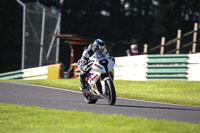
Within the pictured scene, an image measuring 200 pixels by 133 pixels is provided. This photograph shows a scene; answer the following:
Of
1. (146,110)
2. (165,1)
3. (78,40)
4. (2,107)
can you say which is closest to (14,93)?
(2,107)

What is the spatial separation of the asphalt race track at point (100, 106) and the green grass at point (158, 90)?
55.1 inches

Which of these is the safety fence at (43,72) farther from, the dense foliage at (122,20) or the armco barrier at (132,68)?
the dense foliage at (122,20)

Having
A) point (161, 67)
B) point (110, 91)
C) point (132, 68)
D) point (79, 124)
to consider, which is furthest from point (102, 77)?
point (132, 68)

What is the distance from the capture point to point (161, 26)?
2235 inches

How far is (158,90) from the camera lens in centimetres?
1548

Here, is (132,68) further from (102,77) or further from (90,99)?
(102,77)

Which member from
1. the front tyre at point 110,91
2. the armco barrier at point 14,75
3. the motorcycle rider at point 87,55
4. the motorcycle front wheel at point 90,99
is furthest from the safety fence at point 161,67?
the front tyre at point 110,91

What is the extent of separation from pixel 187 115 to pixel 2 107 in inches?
151

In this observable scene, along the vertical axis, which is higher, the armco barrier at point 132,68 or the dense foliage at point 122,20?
the dense foliage at point 122,20

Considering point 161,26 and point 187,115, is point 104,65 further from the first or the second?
point 161,26

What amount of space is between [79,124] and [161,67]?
11028mm

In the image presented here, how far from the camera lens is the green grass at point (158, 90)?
43.6 feet

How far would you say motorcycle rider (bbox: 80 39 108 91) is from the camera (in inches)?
435

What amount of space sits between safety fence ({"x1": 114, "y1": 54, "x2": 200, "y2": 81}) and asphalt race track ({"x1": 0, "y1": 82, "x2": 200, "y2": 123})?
4.92 metres
